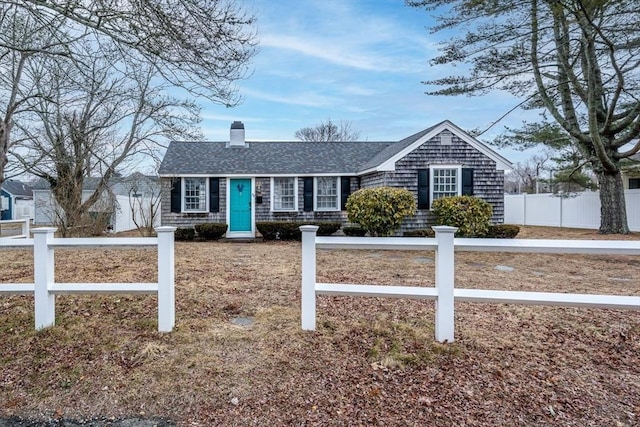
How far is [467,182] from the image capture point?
13.0 m

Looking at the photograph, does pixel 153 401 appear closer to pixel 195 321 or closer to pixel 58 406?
pixel 58 406

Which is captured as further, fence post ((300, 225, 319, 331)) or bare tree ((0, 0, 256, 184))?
bare tree ((0, 0, 256, 184))

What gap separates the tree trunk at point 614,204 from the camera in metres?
13.9

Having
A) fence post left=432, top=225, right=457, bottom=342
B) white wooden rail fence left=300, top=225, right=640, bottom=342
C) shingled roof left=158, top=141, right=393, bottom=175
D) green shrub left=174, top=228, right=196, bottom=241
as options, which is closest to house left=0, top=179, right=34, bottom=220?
shingled roof left=158, top=141, right=393, bottom=175

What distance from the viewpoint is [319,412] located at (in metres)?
2.58

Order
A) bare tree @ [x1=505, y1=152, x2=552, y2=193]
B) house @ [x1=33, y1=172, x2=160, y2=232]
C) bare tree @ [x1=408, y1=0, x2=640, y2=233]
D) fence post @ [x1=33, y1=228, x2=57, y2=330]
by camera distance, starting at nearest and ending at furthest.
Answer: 1. fence post @ [x1=33, y1=228, x2=57, y2=330]
2. bare tree @ [x1=408, y1=0, x2=640, y2=233]
3. house @ [x1=33, y1=172, x2=160, y2=232]
4. bare tree @ [x1=505, y1=152, x2=552, y2=193]

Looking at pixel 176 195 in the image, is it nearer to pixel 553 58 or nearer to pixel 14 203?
pixel 553 58

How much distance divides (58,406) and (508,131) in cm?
1554

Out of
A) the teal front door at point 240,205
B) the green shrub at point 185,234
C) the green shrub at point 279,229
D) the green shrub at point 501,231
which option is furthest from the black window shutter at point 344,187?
the green shrub at point 185,234

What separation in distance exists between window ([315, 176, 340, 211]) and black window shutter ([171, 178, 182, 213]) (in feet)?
16.7

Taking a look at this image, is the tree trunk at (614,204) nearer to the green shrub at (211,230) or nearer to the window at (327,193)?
the window at (327,193)

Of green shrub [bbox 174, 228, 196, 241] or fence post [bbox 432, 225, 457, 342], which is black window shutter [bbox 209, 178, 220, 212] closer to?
green shrub [bbox 174, 228, 196, 241]

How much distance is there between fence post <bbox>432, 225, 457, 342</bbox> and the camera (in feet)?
10.8

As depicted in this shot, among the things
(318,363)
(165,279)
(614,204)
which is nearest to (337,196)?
(614,204)
